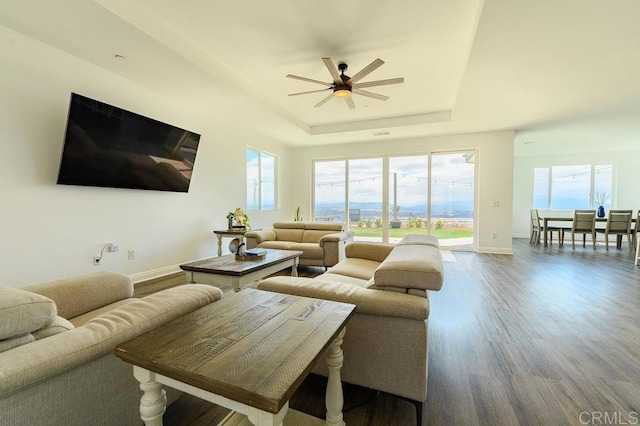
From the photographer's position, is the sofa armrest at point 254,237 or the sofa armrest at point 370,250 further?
the sofa armrest at point 254,237

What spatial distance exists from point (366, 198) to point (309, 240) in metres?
2.94

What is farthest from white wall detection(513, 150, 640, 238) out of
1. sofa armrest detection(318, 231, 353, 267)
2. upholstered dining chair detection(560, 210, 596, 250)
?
sofa armrest detection(318, 231, 353, 267)

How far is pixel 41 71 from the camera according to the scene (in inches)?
105

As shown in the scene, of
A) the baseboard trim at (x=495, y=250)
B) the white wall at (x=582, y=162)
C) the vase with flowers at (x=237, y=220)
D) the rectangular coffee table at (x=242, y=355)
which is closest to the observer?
the rectangular coffee table at (x=242, y=355)

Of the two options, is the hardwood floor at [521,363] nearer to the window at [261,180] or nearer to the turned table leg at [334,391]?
the turned table leg at [334,391]

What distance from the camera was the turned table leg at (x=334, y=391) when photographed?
108cm

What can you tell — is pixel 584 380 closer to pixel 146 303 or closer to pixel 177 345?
pixel 177 345

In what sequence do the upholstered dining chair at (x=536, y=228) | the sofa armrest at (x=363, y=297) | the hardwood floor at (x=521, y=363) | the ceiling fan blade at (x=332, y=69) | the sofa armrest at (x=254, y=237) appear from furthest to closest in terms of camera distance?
1. the upholstered dining chair at (x=536, y=228)
2. the sofa armrest at (x=254, y=237)
3. the ceiling fan blade at (x=332, y=69)
4. the hardwood floor at (x=521, y=363)
5. the sofa armrest at (x=363, y=297)

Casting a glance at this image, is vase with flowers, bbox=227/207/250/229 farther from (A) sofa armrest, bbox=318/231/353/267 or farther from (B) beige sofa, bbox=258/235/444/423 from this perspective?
(B) beige sofa, bbox=258/235/444/423

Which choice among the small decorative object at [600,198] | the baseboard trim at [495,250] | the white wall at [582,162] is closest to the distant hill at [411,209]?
the baseboard trim at [495,250]

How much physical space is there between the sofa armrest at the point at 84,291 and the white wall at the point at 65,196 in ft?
5.47

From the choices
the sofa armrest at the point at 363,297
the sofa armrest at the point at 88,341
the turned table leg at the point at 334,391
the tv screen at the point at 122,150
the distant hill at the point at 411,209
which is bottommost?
the turned table leg at the point at 334,391

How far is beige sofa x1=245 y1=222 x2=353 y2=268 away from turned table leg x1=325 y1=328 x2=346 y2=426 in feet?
10.0
